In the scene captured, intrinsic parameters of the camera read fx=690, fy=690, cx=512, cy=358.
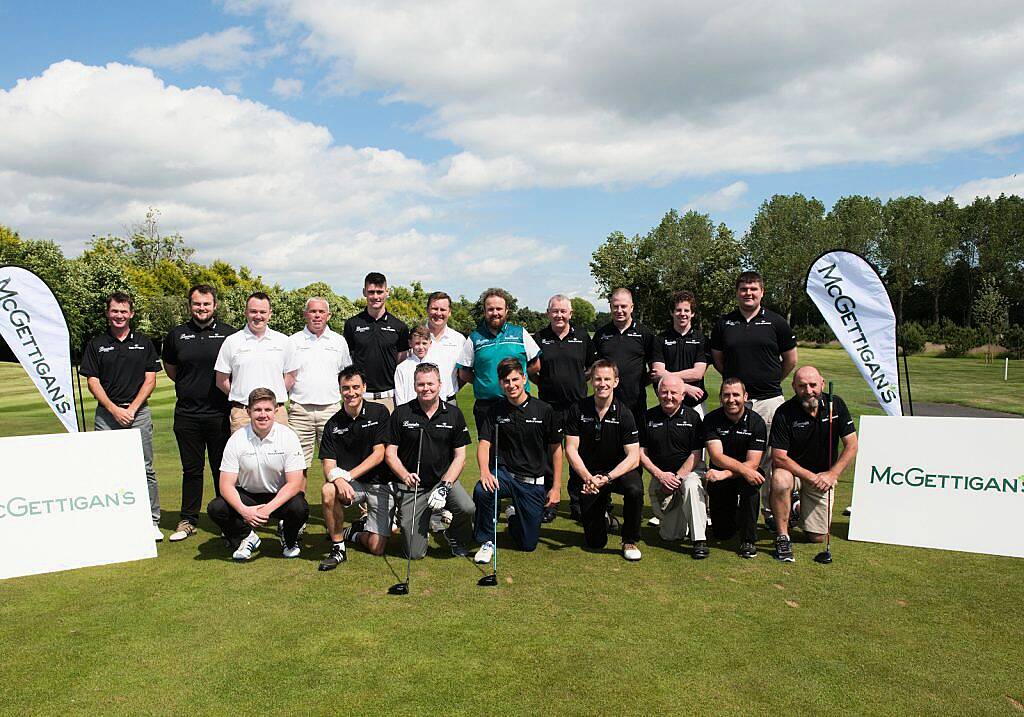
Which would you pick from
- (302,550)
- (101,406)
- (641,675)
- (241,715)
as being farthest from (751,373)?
(101,406)

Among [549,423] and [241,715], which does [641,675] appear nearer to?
[241,715]

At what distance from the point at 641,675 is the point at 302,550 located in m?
3.41

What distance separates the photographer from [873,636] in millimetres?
4160

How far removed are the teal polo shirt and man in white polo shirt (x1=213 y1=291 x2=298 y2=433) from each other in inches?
70.2

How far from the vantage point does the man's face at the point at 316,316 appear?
656cm

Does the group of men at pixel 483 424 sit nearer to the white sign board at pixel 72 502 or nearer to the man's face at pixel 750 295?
the man's face at pixel 750 295

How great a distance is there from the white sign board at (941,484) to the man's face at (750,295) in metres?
1.43

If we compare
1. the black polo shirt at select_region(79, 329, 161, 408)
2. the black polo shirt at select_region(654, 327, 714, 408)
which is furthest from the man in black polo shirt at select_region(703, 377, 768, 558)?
the black polo shirt at select_region(79, 329, 161, 408)

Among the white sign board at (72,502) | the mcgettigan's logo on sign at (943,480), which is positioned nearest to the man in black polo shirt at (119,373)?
the white sign board at (72,502)

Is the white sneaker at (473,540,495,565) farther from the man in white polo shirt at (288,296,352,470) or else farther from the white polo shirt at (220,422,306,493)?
the man in white polo shirt at (288,296,352,470)

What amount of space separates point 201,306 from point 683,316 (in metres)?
4.69

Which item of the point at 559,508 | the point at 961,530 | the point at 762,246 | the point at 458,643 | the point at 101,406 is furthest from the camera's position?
the point at 762,246

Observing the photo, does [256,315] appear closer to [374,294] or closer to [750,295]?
[374,294]

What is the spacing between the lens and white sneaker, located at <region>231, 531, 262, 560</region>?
18.4 ft
